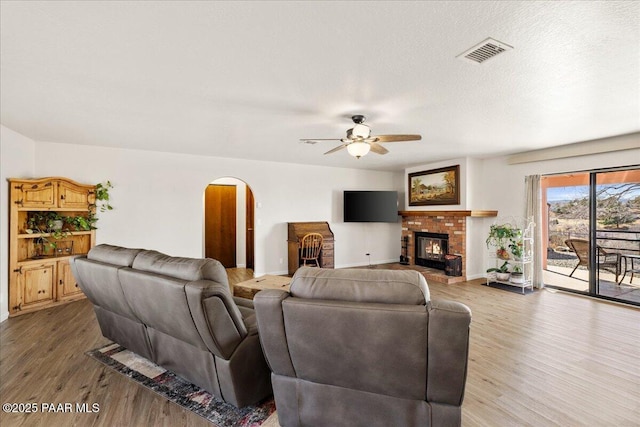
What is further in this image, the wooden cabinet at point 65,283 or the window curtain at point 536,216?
the window curtain at point 536,216

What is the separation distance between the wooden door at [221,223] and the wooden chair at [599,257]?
683 cm

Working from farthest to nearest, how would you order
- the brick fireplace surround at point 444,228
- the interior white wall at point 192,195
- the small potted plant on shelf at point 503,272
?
the brick fireplace surround at point 444,228 < the small potted plant on shelf at point 503,272 < the interior white wall at point 192,195

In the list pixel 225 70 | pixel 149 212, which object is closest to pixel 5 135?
pixel 149 212

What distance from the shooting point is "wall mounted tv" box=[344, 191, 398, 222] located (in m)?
7.17

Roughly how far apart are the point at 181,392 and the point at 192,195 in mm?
3976

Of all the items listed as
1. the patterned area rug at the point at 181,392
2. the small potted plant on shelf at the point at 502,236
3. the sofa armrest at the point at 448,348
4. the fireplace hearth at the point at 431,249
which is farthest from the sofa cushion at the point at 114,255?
the fireplace hearth at the point at 431,249

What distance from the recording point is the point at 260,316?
5.55ft

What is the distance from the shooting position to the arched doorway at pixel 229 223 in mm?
7309

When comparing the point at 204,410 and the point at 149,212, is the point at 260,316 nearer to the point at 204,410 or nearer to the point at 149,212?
the point at 204,410

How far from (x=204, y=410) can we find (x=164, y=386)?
51 cm

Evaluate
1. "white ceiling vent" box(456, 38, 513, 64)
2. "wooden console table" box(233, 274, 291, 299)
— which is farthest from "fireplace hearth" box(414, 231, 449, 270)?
"white ceiling vent" box(456, 38, 513, 64)

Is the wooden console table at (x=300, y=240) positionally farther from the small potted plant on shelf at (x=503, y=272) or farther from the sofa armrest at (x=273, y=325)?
the sofa armrest at (x=273, y=325)

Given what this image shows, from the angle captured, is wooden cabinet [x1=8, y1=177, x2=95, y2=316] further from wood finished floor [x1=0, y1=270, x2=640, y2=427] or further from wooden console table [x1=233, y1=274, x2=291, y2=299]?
wooden console table [x1=233, y1=274, x2=291, y2=299]

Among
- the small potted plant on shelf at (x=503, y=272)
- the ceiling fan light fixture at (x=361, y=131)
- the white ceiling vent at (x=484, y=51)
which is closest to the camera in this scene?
the white ceiling vent at (x=484, y=51)
